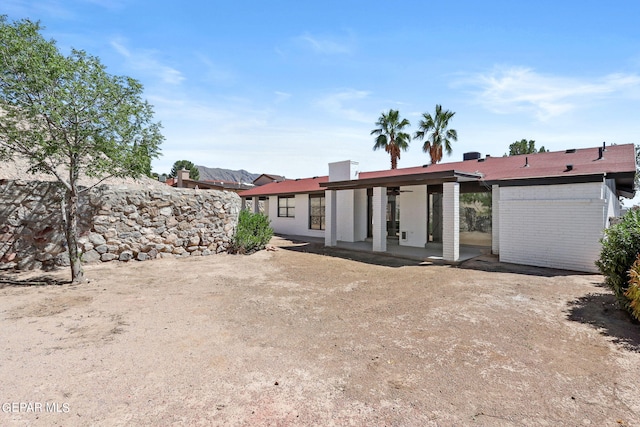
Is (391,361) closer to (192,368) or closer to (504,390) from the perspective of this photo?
(504,390)

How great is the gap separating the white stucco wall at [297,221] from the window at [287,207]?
0.88ft

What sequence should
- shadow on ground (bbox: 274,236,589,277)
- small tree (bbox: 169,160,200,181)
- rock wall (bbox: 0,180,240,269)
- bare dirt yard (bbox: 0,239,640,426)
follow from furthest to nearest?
1. small tree (bbox: 169,160,200,181)
2. shadow on ground (bbox: 274,236,589,277)
3. rock wall (bbox: 0,180,240,269)
4. bare dirt yard (bbox: 0,239,640,426)

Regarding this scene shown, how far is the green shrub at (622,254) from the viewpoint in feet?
17.9

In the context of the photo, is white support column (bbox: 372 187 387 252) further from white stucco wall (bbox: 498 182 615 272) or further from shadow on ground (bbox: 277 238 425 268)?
white stucco wall (bbox: 498 182 615 272)

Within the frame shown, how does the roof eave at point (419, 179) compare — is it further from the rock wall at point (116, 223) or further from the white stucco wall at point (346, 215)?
the rock wall at point (116, 223)

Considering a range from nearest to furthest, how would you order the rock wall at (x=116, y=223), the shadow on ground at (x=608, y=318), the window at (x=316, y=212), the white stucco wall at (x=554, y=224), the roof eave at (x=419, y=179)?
the shadow on ground at (x=608, y=318) → the rock wall at (x=116, y=223) → the white stucco wall at (x=554, y=224) → the roof eave at (x=419, y=179) → the window at (x=316, y=212)

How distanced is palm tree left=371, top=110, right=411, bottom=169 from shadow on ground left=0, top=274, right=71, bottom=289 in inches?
896

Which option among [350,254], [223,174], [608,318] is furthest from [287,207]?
[223,174]

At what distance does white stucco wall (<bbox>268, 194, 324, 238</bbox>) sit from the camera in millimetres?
19266

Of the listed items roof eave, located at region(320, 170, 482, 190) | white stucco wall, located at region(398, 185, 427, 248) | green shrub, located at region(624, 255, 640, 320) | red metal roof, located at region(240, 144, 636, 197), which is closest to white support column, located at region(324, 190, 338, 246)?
roof eave, located at region(320, 170, 482, 190)

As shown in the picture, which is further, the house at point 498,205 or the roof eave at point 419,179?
the roof eave at point 419,179

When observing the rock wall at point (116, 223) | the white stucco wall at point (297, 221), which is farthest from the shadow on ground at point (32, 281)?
the white stucco wall at point (297, 221)

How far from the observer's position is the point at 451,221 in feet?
35.7

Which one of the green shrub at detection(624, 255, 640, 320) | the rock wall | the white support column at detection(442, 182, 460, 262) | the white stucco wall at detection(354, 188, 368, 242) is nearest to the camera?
the green shrub at detection(624, 255, 640, 320)
